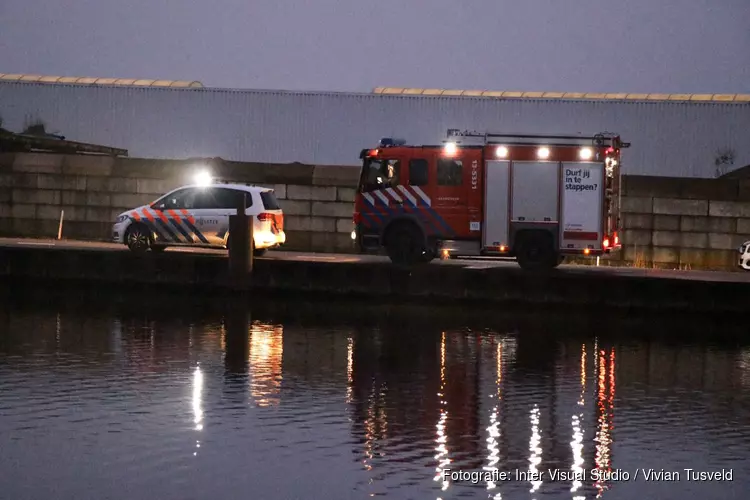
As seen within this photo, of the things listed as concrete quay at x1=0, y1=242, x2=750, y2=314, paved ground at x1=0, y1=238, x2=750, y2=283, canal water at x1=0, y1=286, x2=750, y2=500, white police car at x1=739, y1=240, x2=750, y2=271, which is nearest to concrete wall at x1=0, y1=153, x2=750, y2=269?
white police car at x1=739, y1=240, x2=750, y2=271

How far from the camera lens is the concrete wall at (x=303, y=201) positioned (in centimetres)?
3181

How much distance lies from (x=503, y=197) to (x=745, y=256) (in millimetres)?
6477

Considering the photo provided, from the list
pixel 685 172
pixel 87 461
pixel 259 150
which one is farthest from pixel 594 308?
pixel 259 150

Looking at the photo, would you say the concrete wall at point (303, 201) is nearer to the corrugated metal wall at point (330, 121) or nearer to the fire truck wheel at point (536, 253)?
the fire truck wheel at point (536, 253)

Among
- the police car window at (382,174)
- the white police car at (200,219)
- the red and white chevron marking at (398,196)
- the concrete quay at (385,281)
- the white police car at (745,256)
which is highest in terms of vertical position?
the police car window at (382,174)

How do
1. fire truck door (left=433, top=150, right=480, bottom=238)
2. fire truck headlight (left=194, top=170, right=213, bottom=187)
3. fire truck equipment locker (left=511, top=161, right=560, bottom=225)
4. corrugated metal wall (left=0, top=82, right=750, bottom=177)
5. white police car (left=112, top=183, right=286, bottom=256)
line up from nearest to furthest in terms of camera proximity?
fire truck equipment locker (left=511, top=161, right=560, bottom=225), fire truck door (left=433, top=150, right=480, bottom=238), white police car (left=112, top=183, right=286, bottom=256), fire truck headlight (left=194, top=170, right=213, bottom=187), corrugated metal wall (left=0, top=82, right=750, bottom=177)

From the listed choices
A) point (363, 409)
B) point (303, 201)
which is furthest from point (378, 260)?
point (363, 409)

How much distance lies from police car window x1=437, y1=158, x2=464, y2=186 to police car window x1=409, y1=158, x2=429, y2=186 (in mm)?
257

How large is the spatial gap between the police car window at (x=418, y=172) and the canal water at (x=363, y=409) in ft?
24.0

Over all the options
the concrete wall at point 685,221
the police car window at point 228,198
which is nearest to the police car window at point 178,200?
the police car window at point 228,198

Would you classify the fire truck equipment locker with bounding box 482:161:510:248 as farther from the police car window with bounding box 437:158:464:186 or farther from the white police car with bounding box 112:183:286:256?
the white police car with bounding box 112:183:286:256

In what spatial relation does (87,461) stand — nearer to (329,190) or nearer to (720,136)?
(329,190)

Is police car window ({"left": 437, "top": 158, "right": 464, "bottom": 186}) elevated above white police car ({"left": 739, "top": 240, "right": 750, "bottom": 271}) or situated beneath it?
elevated above

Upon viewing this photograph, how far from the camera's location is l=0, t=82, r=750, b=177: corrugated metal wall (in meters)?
38.7
